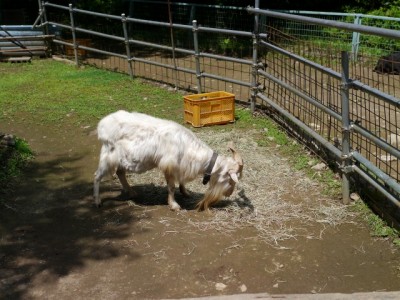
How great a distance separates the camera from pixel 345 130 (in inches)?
186

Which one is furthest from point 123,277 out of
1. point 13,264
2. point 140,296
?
point 13,264

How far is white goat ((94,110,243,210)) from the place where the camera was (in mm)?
4691

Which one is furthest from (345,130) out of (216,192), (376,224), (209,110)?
(209,110)

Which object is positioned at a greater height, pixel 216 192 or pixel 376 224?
pixel 216 192

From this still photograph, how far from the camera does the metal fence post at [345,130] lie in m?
4.57

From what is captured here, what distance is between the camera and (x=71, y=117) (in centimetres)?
789

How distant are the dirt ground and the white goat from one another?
33 cm

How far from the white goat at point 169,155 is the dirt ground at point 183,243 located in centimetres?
33

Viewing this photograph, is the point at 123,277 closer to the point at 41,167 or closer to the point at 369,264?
the point at 369,264

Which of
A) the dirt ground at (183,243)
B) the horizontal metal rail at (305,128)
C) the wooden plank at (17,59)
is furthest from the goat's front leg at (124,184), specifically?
the wooden plank at (17,59)

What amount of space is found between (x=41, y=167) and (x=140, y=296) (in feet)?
9.65

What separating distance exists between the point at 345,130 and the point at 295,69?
2.36 m

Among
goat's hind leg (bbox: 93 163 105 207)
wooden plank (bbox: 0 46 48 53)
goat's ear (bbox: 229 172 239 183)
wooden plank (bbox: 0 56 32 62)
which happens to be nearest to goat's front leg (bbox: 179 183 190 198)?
goat's ear (bbox: 229 172 239 183)

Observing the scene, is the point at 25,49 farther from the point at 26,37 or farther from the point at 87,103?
the point at 87,103
